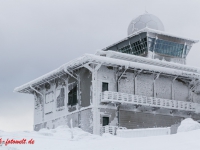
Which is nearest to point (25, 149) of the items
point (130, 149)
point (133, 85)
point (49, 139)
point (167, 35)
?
point (49, 139)

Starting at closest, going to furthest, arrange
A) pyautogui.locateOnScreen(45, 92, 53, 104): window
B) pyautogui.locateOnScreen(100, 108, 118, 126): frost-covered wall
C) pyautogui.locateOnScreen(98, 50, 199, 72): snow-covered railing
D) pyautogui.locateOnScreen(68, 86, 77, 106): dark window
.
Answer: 1. pyautogui.locateOnScreen(100, 108, 118, 126): frost-covered wall
2. pyautogui.locateOnScreen(68, 86, 77, 106): dark window
3. pyautogui.locateOnScreen(98, 50, 199, 72): snow-covered railing
4. pyautogui.locateOnScreen(45, 92, 53, 104): window

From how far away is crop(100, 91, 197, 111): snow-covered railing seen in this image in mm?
37062

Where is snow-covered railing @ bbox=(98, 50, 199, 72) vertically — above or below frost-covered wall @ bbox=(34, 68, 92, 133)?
above

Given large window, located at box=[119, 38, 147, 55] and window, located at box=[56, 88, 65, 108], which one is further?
large window, located at box=[119, 38, 147, 55]

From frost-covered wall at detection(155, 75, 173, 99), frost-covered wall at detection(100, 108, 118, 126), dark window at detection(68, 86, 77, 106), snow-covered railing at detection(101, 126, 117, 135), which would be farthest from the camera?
frost-covered wall at detection(155, 75, 173, 99)

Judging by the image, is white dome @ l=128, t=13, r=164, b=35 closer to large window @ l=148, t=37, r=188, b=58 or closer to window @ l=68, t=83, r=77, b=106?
large window @ l=148, t=37, r=188, b=58

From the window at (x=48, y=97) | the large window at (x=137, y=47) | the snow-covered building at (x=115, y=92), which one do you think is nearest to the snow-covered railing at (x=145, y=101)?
the snow-covered building at (x=115, y=92)

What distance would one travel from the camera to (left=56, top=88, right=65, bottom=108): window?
42062mm

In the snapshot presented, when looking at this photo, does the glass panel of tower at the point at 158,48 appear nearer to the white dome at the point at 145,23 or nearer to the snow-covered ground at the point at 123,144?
the white dome at the point at 145,23

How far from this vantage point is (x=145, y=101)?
39.4 metres

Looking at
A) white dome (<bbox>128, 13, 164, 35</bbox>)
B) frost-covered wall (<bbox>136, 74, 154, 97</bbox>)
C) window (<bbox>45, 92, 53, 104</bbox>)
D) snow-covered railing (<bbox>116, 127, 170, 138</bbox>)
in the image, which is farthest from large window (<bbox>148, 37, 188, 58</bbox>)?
snow-covered railing (<bbox>116, 127, 170, 138</bbox>)

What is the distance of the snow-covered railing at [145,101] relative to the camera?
3706cm

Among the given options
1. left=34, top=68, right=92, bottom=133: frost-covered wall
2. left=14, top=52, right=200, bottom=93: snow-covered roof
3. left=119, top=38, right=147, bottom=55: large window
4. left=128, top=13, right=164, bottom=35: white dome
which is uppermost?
left=128, top=13, right=164, bottom=35: white dome

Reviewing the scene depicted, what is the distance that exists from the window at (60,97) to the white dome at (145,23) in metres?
15.5
